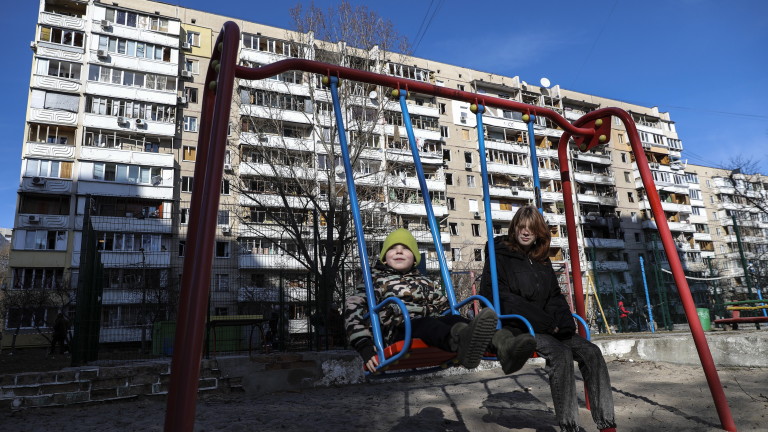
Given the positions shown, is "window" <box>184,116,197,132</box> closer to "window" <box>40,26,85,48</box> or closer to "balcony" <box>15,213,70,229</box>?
"window" <box>40,26,85,48</box>

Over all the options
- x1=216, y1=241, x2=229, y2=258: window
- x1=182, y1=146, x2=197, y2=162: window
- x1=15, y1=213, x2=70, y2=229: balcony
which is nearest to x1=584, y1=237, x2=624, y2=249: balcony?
x1=216, y1=241, x2=229, y2=258: window

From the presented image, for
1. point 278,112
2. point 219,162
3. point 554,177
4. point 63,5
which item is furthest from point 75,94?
point 554,177

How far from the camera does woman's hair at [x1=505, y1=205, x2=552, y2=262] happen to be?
3.50m

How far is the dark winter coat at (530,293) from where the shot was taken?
3227 mm

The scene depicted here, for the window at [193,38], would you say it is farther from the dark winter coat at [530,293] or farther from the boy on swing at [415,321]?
the dark winter coat at [530,293]

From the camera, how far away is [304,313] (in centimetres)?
970

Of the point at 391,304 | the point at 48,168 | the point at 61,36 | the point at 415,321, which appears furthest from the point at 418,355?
the point at 61,36

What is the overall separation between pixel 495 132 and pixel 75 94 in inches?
1330

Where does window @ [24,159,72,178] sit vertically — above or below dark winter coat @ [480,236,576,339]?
above

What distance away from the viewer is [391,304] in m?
3.22

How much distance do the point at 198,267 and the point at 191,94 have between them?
122 ft

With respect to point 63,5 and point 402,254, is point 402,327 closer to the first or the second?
point 402,254

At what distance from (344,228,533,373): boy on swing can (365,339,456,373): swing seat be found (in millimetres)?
49

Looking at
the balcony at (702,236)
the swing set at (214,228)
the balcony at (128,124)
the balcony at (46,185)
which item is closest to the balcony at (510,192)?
the balcony at (702,236)
